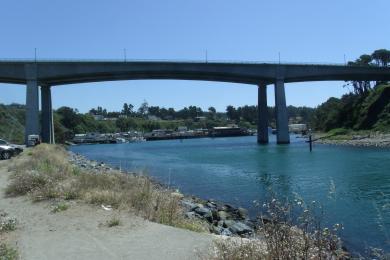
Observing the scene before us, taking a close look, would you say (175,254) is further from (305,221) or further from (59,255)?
(305,221)

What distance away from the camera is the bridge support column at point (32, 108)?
82.6m

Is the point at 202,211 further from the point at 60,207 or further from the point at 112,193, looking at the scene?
the point at 60,207

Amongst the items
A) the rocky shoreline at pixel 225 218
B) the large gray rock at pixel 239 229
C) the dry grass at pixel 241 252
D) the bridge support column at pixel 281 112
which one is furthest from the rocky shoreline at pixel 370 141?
the dry grass at pixel 241 252

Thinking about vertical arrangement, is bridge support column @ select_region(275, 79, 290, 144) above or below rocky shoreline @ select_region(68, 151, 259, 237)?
above

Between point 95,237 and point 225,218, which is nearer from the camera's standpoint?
point 95,237

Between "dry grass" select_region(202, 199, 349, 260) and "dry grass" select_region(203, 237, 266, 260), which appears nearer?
"dry grass" select_region(202, 199, 349, 260)

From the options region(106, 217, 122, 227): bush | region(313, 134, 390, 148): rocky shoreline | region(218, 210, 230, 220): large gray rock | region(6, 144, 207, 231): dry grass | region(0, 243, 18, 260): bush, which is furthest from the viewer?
region(313, 134, 390, 148): rocky shoreline

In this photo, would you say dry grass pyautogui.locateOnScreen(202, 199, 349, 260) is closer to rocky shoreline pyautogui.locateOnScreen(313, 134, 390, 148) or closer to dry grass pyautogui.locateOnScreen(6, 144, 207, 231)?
dry grass pyautogui.locateOnScreen(6, 144, 207, 231)

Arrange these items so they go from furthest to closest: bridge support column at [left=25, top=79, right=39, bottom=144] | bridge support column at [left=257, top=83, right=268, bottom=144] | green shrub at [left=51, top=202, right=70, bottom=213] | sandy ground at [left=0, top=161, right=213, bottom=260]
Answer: bridge support column at [left=257, top=83, right=268, bottom=144] < bridge support column at [left=25, top=79, right=39, bottom=144] < green shrub at [left=51, top=202, right=70, bottom=213] < sandy ground at [left=0, top=161, right=213, bottom=260]

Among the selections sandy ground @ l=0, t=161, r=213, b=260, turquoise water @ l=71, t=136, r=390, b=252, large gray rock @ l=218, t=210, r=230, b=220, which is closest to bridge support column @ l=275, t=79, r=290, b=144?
turquoise water @ l=71, t=136, r=390, b=252

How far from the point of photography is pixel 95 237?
31.5ft

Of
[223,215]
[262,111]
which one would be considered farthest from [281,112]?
[223,215]

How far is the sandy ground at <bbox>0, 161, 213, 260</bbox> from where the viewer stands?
8.40 meters

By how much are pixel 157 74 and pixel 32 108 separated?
2433cm
